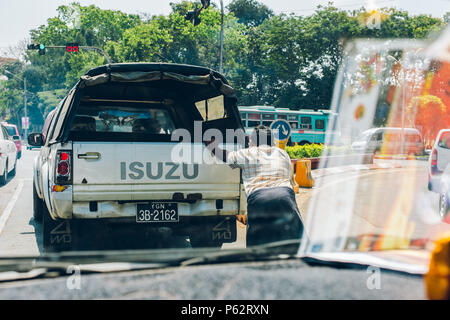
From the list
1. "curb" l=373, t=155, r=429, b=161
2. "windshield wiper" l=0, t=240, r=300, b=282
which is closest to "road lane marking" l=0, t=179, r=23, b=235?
"windshield wiper" l=0, t=240, r=300, b=282

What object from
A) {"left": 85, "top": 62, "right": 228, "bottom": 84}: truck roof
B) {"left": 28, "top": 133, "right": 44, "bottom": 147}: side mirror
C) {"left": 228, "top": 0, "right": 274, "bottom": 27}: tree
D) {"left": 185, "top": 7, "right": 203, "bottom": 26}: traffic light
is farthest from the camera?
{"left": 228, "top": 0, "right": 274, "bottom": 27}: tree

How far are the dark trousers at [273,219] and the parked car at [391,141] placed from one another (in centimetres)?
2815

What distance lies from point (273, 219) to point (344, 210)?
6283mm

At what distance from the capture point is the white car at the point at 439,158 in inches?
448

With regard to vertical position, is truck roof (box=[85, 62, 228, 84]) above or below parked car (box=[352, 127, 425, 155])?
above

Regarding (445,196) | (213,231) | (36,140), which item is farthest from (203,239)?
(445,196)

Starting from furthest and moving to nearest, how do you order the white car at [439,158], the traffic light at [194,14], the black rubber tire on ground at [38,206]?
the traffic light at [194,14] < the white car at [439,158] < the black rubber tire on ground at [38,206]

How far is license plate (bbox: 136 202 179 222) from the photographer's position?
5082mm

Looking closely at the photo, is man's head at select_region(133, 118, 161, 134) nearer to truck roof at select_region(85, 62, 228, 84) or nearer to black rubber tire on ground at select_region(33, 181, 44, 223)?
truck roof at select_region(85, 62, 228, 84)

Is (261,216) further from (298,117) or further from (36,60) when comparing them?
(36,60)

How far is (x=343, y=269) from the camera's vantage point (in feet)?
4.73

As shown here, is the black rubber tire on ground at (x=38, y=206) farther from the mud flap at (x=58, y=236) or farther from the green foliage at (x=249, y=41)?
the green foliage at (x=249, y=41)

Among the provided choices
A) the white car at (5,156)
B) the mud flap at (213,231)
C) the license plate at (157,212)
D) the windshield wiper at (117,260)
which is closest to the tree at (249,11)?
the white car at (5,156)

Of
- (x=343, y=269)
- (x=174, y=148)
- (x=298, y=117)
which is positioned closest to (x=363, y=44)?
(x=298, y=117)
